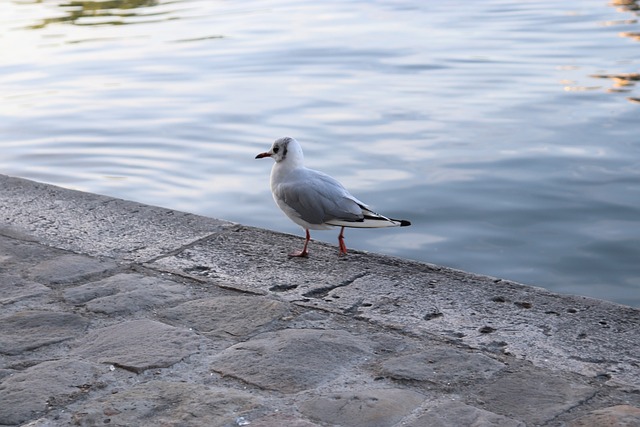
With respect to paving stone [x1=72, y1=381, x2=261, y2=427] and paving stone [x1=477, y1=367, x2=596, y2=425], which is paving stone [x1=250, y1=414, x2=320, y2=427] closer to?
paving stone [x1=72, y1=381, x2=261, y2=427]

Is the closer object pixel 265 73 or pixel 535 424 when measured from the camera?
pixel 535 424

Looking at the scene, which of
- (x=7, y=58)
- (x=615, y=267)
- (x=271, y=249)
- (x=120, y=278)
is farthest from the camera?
(x=7, y=58)

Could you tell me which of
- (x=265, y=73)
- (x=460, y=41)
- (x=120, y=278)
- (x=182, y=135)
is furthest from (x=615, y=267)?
(x=460, y=41)

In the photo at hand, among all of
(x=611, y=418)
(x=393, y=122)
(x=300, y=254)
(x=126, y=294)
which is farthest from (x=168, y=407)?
(x=393, y=122)

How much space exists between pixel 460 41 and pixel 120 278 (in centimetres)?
873

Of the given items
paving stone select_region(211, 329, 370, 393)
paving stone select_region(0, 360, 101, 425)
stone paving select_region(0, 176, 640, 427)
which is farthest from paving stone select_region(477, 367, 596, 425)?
paving stone select_region(0, 360, 101, 425)

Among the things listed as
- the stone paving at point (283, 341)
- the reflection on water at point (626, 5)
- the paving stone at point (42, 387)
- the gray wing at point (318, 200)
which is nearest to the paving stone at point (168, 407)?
the stone paving at point (283, 341)

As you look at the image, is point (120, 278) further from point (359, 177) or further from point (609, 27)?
point (609, 27)

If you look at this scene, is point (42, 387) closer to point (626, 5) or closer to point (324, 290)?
point (324, 290)

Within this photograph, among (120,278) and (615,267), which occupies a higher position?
(120,278)

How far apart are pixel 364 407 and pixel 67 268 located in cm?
165

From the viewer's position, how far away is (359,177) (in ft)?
23.2

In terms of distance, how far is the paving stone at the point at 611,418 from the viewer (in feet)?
8.58

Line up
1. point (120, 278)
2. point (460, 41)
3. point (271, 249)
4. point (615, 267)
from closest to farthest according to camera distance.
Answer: point (120, 278) → point (271, 249) → point (615, 267) → point (460, 41)
